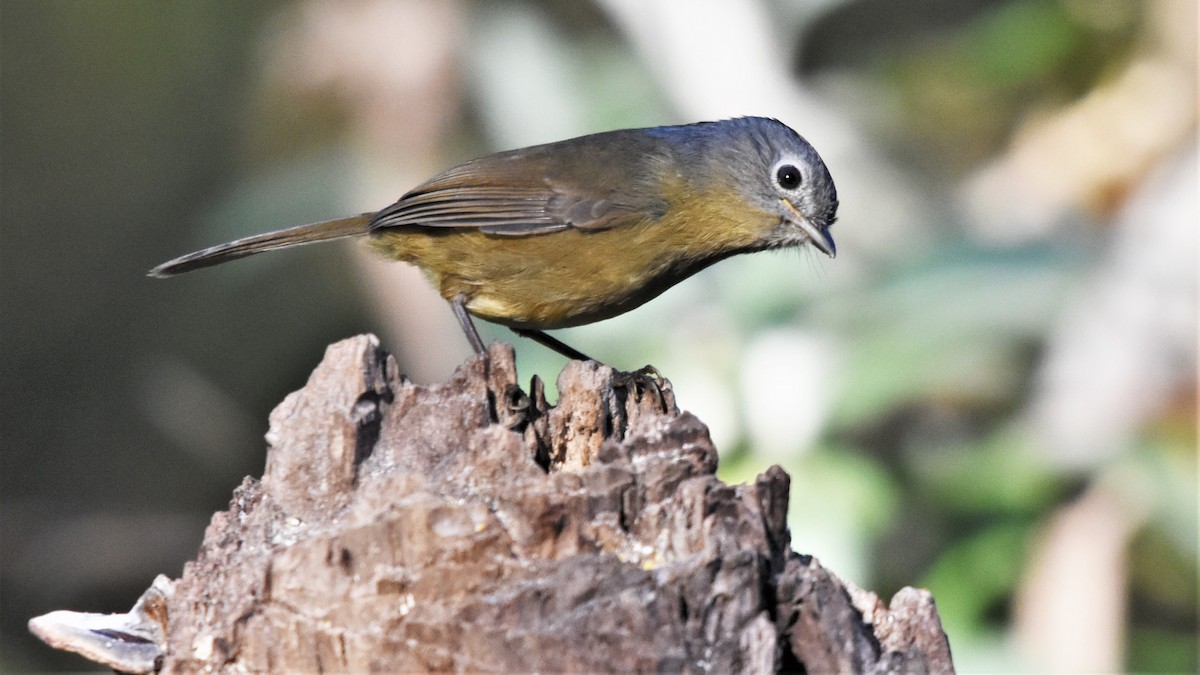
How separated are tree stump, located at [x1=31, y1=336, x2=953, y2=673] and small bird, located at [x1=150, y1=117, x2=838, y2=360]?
141cm

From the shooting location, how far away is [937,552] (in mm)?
4645

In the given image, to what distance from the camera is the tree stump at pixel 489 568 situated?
2.09 meters

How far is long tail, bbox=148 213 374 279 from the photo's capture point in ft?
13.3

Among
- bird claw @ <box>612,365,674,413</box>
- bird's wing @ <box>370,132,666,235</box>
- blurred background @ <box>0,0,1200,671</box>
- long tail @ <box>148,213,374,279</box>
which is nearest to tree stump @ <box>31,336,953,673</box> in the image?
bird claw @ <box>612,365,674,413</box>

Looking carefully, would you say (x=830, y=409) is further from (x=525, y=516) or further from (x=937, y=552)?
(x=525, y=516)

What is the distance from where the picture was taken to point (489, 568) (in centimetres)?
216

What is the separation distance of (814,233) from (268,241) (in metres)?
1.76

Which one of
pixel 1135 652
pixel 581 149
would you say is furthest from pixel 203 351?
pixel 1135 652

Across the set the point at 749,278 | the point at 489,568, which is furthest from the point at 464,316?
the point at 489,568

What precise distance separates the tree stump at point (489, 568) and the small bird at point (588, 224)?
4.62ft

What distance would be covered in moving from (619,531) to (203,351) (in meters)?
6.26

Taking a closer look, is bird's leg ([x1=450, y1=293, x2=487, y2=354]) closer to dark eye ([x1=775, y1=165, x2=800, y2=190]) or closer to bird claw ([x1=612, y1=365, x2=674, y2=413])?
bird claw ([x1=612, y1=365, x2=674, y2=413])

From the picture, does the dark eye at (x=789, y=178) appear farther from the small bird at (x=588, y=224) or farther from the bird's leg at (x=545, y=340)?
the bird's leg at (x=545, y=340)

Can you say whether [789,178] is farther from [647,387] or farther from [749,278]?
[647,387]
